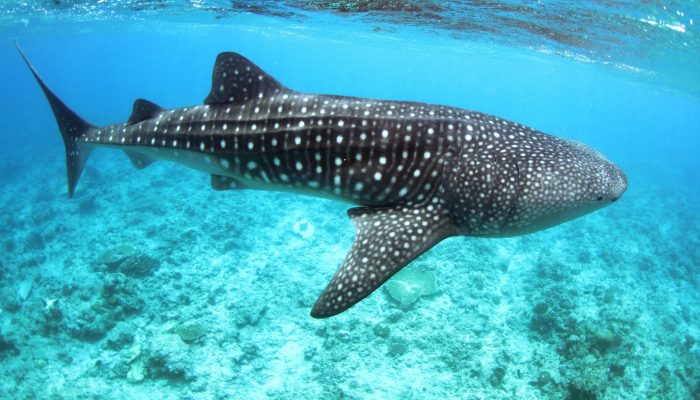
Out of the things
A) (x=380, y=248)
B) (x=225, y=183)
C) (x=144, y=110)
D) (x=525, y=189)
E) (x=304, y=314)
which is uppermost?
(x=525, y=189)

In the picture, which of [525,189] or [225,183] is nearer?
[525,189]

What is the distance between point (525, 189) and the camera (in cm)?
412

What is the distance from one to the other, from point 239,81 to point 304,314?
7.14 meters

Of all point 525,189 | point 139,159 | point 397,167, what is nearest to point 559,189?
point 525,189

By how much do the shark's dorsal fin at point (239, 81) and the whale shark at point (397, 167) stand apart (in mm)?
15

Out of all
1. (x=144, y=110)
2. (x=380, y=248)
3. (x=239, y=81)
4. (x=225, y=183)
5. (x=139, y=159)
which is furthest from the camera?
(x=139, y=159)

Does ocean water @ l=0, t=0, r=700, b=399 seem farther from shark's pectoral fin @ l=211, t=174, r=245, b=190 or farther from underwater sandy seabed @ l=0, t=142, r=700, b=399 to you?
shark's pectoral fin @ l=211, t=174, r=245, b=190

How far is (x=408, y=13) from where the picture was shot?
20.4 meters

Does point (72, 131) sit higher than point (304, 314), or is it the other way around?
point (72, 131)

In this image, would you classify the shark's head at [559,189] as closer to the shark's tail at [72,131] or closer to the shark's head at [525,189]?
the shark's head at [525,189]

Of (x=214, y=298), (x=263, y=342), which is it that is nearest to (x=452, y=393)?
(x=263, y=342)

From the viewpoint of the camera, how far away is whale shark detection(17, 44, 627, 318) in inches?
161

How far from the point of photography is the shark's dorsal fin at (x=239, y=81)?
4.99m

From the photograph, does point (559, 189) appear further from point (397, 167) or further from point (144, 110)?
point (144, 110)
